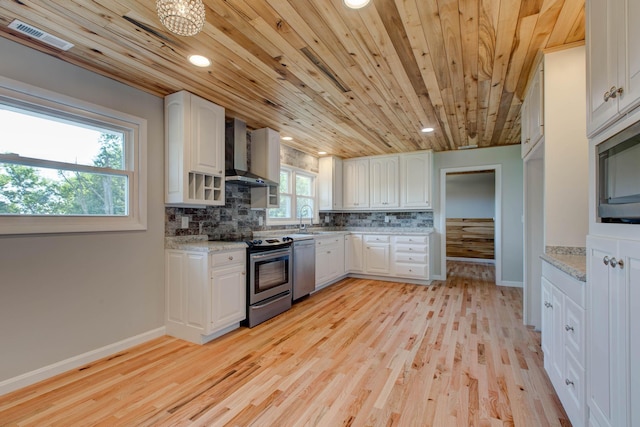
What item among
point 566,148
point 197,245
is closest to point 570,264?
point 566,148

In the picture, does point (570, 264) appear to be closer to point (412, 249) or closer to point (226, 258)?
point (226, 258)

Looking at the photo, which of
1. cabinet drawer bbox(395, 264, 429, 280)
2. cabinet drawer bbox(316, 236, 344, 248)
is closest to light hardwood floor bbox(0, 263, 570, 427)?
cabinet drawer bbox(316, 236, 344, 248)

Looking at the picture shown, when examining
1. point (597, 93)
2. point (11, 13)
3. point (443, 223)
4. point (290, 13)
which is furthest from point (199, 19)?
point (443, 223)

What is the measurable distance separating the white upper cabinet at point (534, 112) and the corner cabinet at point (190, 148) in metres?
2.91

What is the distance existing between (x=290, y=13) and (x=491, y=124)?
3186 mm

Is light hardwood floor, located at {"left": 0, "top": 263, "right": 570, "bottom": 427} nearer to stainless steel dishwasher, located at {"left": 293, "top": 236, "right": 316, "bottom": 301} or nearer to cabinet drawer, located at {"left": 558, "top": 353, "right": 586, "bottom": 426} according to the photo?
cabinet drawer, located at {"left": 558, "top": 353, "right": 586, "bottom": 426}

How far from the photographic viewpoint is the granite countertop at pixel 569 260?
4.95 ft

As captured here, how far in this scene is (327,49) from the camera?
2.07m

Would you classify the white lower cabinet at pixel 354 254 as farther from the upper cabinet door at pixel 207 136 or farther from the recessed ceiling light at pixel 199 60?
the recessed ceiling light at pixel 199 60

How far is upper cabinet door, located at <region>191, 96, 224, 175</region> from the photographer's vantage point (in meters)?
2.88

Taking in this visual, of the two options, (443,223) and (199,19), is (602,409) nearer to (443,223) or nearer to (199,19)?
(199,19)

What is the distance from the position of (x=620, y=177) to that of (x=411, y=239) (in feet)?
12.7

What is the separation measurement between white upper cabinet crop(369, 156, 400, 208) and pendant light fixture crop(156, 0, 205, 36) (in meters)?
4.51

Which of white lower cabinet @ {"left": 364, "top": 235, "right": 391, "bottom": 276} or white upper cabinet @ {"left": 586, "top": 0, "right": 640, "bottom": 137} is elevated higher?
white upper cabinet @ {"left": 586, "top": 0, "right": 640, "bottom": 137}
